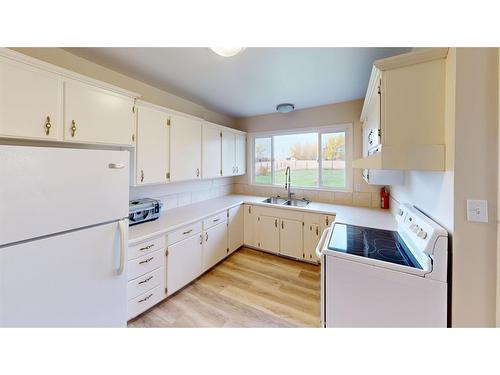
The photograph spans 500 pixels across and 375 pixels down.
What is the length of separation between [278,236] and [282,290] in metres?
0.80

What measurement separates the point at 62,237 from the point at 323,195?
9.70ft

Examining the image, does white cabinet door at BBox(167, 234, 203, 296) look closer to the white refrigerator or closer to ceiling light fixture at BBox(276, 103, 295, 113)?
the white refrigerator

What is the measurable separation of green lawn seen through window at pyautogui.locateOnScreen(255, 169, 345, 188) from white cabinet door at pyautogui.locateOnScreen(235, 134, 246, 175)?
36 centimetres

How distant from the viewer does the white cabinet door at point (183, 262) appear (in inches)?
73.9

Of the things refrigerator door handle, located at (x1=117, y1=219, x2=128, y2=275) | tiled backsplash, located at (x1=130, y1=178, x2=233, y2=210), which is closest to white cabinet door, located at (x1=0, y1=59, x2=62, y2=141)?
refrigerator door handle, located at (x1=117, y1=219, x2=128, y2=275)

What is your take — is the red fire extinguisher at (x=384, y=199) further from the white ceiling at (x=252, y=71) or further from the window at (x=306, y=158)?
the white ceiling at (x=252, y=71)

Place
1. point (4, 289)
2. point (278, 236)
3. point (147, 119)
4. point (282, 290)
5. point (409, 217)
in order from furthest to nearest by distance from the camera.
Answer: point (278, 236) < point (282, 290) < point (147, 119) < point (409, 217) < point (4, 289)

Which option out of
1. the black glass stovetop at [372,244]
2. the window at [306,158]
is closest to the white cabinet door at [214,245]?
A: the window at [306,158]

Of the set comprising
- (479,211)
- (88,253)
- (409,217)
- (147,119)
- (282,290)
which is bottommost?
(282,290)

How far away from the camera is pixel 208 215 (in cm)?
233

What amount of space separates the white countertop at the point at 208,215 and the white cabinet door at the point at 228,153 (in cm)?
59
